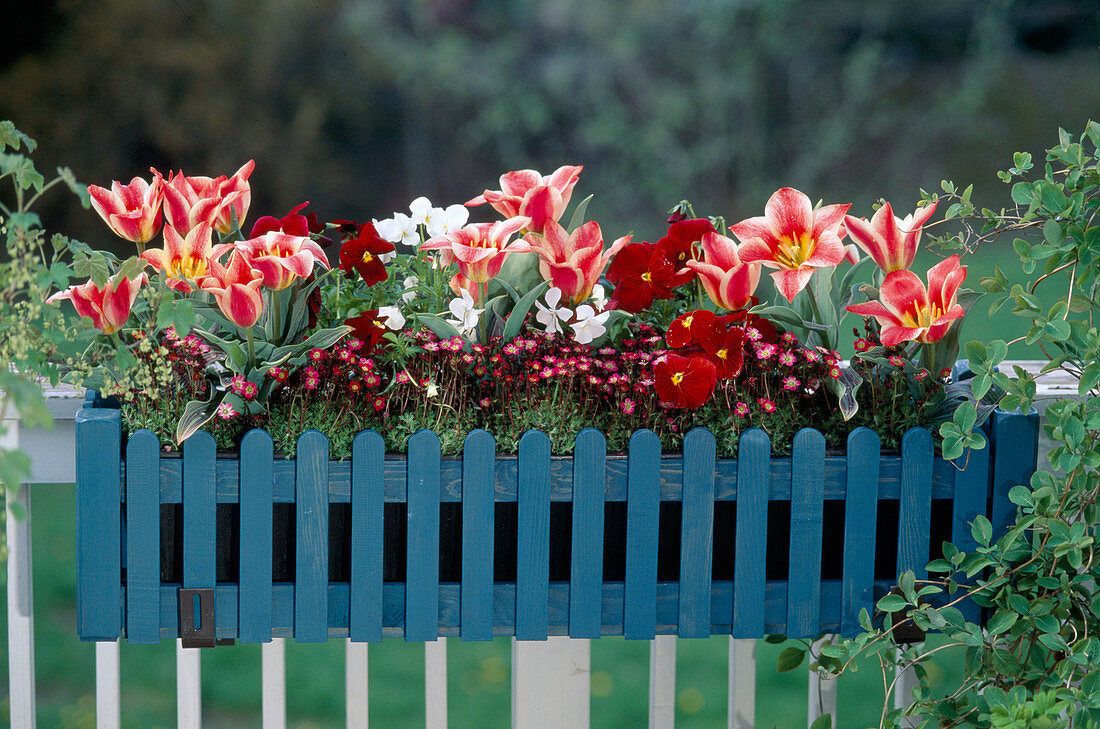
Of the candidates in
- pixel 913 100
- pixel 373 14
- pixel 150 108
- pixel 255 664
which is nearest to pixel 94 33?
pixel 150 108

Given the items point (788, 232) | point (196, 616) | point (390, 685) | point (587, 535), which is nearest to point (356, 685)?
point (196, 616)

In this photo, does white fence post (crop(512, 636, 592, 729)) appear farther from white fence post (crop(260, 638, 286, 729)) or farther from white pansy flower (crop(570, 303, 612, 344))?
white pansy flower (crop(570, 303, 612, 344))

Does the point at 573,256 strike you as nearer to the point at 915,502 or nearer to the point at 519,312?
the point at 519,312

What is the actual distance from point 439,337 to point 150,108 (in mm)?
4614

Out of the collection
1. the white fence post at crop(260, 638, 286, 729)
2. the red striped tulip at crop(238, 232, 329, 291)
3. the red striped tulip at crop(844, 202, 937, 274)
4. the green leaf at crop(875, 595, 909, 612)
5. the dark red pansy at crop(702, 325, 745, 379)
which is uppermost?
the red striped tulip at crop(844, 202, 937, 274)

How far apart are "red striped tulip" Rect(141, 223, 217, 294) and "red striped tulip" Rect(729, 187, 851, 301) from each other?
51 centimetres

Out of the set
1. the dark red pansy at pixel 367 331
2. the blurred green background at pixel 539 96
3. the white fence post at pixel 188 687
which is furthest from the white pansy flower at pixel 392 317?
the blurred green background at pixel 539 96

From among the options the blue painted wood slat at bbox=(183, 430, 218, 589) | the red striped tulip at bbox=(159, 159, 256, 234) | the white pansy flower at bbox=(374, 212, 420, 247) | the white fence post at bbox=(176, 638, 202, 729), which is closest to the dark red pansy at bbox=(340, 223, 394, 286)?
the white pansy flower at bbox=(374, 212, 420, 247)

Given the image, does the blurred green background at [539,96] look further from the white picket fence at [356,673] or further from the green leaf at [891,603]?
the green leaf at [891,603]

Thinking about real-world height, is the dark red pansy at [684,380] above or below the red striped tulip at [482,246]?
below

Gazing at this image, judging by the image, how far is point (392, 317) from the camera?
0.92 m

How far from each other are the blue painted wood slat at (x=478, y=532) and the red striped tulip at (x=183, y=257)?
317 millimetres

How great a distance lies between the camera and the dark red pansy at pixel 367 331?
3.00 ft

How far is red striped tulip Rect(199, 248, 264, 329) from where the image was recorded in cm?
84
